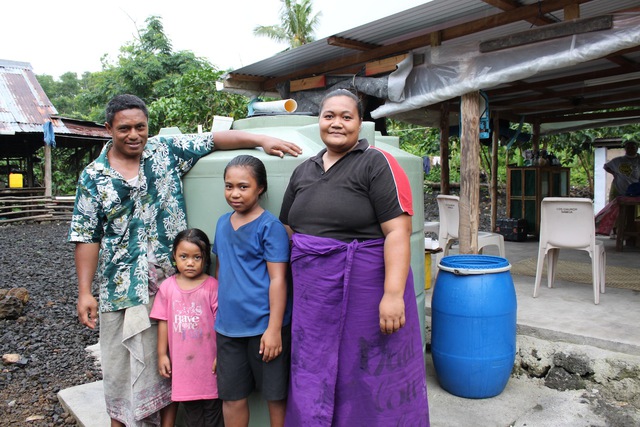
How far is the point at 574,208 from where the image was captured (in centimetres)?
437

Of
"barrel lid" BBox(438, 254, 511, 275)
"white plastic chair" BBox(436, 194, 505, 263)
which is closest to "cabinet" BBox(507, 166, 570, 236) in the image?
"white plastic chair" BBox(436, 194, 505, 263)

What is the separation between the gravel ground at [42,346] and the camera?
3379mm

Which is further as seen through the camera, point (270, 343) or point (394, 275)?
point (270, 343)

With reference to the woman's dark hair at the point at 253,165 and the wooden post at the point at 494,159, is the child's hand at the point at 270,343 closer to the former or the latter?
the woman's dark hair at the point at 253,165

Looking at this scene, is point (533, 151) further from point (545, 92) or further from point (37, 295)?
point (37, 295)

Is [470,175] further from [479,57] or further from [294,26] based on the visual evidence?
[294,26]

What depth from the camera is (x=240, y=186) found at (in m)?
2.09

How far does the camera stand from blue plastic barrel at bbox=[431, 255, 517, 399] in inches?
117

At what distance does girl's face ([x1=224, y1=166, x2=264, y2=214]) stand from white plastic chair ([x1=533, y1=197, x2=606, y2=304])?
3.13 m

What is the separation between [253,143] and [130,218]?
2.13ft

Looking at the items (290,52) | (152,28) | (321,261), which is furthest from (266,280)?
(152,28)

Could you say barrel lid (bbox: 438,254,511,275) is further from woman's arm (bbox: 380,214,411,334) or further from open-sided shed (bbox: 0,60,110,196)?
open-sided shed (bbox: 0,60,110,196)

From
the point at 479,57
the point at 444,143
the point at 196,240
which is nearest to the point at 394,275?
the point at 196,240

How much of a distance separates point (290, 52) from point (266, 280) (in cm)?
408
